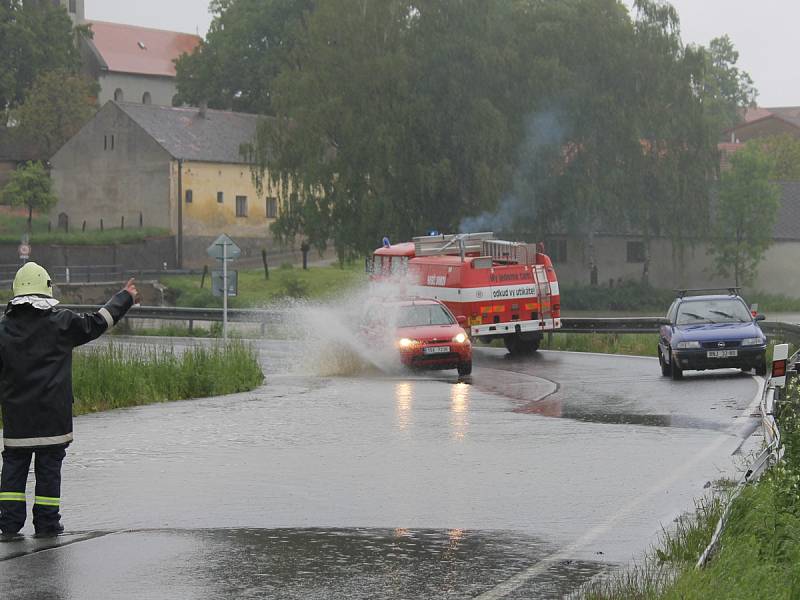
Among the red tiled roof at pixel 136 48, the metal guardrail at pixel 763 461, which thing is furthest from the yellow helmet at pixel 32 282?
the red tiled roof at pixel 136 48

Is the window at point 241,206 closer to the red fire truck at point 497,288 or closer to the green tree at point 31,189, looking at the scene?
the green tree at point 31,189

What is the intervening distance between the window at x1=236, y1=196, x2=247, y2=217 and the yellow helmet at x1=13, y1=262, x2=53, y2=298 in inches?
3310

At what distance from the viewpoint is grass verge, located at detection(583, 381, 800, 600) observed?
736 cm

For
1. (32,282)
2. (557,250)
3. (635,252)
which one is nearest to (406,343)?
(32,282)

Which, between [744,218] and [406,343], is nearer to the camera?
[406,343]

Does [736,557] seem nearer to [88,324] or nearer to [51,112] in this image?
[88,324]

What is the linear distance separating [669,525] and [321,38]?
181 feet

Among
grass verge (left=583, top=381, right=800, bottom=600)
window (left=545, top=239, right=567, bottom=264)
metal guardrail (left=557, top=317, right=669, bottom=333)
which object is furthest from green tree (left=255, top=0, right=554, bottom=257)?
grass verge (left=583, top=381, right=800, bottom=600)

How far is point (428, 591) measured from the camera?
7.87 meters

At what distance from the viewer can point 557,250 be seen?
75.2m

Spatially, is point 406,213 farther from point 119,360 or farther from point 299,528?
point 299,528

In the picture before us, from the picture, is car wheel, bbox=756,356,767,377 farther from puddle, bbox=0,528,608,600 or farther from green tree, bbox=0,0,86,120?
green tree, bbox=0,0,86,120

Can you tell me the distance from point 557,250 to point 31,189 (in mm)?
35102

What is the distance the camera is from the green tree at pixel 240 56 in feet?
331
